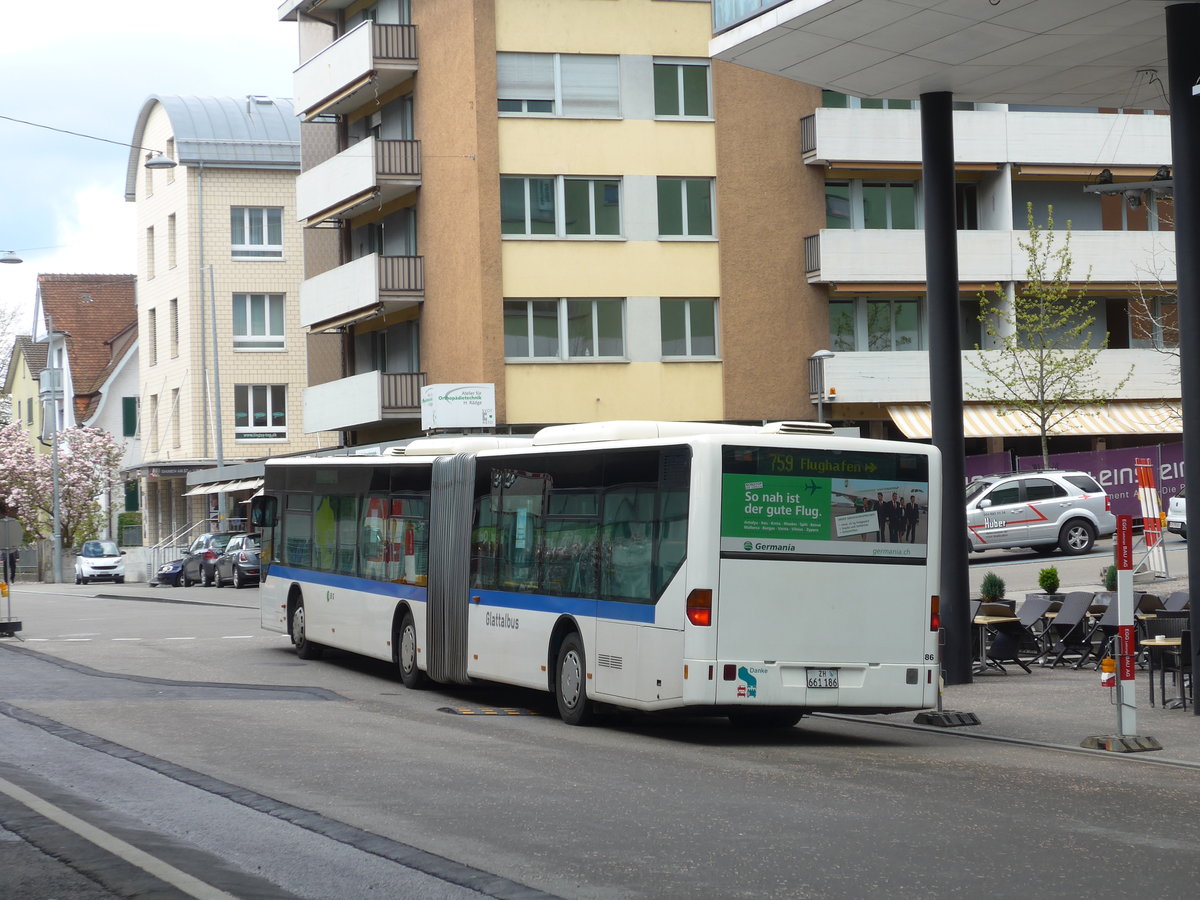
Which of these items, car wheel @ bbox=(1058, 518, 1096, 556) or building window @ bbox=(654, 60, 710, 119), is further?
building window @ bbox=(654, 60, 710, 119)

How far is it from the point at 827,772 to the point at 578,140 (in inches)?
1265

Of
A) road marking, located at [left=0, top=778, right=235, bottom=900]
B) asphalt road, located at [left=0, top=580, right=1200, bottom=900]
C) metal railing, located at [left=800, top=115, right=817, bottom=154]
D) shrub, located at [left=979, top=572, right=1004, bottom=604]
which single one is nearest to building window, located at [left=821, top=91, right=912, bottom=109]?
metal railing, located at [left=800, top=115, right=817, bottom=154]

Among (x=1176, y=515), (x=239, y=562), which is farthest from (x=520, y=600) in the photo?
(x=239, y=562)

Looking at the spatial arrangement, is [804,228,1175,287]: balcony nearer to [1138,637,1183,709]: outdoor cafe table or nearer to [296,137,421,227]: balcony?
[296,137,421,227]: balcony

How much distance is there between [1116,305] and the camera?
48.2m

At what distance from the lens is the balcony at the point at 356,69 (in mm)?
44438

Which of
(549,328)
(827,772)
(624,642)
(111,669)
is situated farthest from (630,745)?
(549,328)

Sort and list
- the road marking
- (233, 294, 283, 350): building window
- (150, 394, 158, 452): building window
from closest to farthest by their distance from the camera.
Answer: the road marking → (233, 294, 283, 350): building window → (150, 394, 158, 452): building window

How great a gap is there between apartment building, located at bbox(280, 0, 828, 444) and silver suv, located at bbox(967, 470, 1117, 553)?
7.05 metres

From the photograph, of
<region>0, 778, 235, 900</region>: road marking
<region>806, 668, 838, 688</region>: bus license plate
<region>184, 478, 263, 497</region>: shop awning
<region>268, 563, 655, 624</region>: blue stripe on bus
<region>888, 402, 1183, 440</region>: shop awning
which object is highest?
<region>888, 402, 1183, 440</region>: shop awning

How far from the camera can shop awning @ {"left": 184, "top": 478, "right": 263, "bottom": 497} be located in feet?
185

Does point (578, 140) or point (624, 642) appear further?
point (578, 140)

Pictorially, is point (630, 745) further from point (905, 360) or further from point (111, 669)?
point (905, 360)

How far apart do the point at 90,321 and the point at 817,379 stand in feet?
170
